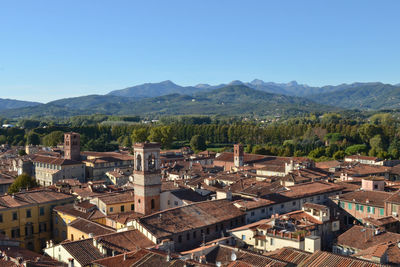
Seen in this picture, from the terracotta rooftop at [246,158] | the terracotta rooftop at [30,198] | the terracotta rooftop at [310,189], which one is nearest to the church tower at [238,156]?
the terracotta rooftop at [246,158]

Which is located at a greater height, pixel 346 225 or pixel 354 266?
pixel 354 266

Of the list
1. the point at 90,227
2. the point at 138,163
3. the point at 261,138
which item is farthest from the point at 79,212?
the point at 261,138

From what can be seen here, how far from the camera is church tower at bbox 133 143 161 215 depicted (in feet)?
112

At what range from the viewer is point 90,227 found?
101 feet

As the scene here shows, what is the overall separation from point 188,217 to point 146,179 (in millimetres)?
5999

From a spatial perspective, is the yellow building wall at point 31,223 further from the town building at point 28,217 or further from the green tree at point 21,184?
the green tree at point 21,184

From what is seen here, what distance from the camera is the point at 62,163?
65.7 m

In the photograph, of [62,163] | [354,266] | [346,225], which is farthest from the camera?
[62,163]

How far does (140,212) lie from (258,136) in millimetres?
93471

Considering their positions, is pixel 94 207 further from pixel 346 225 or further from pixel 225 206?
pixel 346 225

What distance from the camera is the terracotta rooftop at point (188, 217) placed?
27500 mm

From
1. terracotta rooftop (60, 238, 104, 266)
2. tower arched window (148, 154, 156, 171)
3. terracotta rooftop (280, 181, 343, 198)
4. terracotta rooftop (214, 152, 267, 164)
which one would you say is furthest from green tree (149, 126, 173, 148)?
terracotta rooftop (60, 238, 104, 266)

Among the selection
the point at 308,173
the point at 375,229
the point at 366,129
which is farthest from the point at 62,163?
the point at 366,129

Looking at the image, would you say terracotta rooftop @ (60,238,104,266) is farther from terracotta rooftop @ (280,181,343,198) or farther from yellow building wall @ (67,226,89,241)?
terracotta rooftop @ (280,181,343,198)
